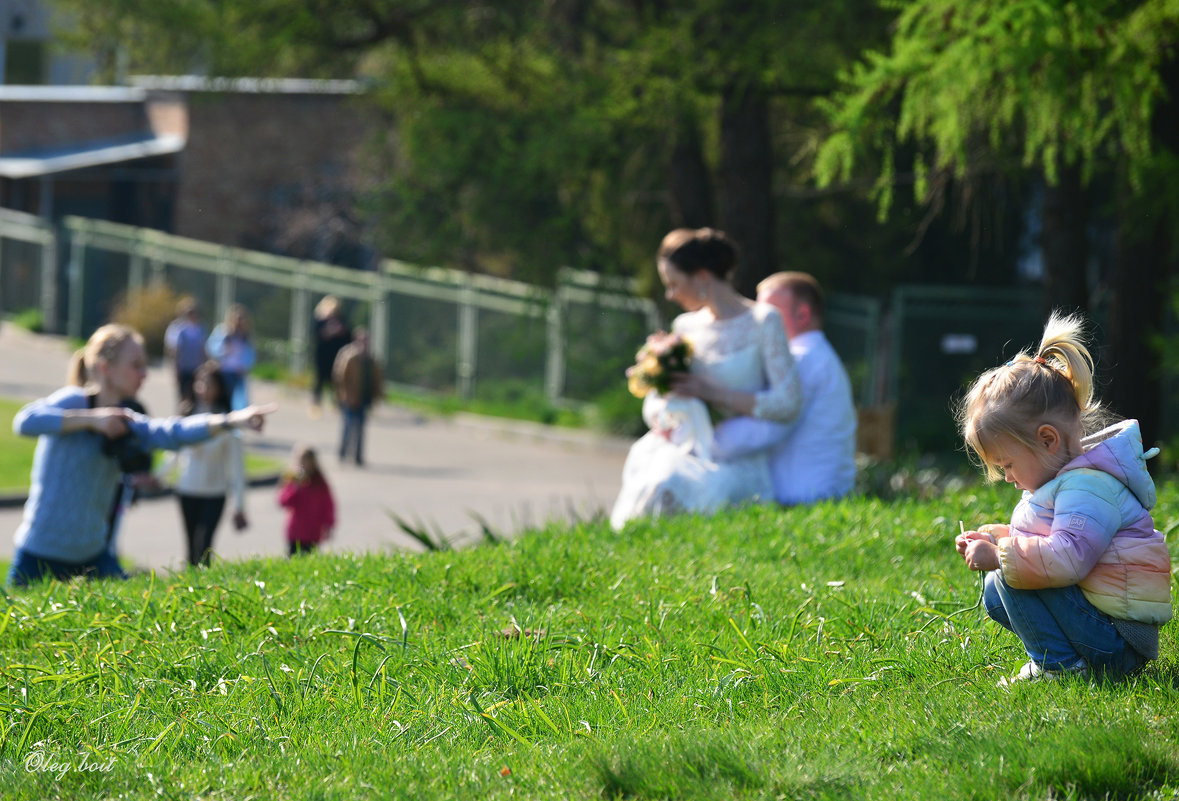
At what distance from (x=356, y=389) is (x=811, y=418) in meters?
10.7

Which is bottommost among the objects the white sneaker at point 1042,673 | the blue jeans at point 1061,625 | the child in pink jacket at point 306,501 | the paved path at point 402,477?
the paved path at point 402,477

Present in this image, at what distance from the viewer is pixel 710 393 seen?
24.2 ft

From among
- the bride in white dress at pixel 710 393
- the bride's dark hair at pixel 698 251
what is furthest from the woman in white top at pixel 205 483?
the bride's dark hair at pixel 698 251

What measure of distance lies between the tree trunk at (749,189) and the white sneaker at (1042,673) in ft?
38.7

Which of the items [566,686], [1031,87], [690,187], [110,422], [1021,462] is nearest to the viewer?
[1021,462]

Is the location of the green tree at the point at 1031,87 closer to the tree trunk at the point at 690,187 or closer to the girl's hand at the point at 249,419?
the girl's hand at the point at 249,419

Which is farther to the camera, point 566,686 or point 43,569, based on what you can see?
point 43,569

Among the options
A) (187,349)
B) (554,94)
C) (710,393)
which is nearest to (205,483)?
(710,393)

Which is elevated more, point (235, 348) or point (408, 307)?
point (408, 307)

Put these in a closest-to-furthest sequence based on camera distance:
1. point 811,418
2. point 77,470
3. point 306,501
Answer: point 77,470 < point 811,418 < point 306,501

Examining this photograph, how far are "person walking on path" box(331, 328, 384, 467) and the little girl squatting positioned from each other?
1434cm

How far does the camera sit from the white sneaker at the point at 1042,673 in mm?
3719

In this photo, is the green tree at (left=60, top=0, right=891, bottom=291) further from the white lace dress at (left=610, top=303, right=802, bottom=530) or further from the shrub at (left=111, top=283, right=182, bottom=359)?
the shrub at (left=111, top=283, right=182, bottom=359)

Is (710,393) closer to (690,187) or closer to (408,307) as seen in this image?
(690,187)
